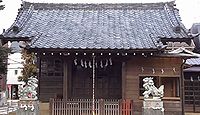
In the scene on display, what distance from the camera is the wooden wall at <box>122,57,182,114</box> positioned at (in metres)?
14.2

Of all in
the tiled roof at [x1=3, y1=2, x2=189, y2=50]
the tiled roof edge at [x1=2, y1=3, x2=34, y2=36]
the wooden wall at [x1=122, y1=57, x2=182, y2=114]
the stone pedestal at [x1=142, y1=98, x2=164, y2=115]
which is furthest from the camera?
the tiled roof edge at [x1=2, y1=3, x2=34, y2=36]

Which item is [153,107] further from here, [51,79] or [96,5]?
[96,5]

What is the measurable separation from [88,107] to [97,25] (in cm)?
499

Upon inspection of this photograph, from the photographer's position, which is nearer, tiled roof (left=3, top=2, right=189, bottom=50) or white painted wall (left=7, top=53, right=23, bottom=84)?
tiled roof (left=3, top=2, right=189, bottom=50)

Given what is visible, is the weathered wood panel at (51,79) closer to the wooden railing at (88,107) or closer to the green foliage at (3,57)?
the wooden railing at (88,107)

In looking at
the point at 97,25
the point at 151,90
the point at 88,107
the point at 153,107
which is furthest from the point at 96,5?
the point at 153,107

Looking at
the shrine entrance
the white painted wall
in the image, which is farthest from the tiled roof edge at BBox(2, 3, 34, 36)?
A: the white painted wall

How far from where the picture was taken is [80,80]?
15195 millimetres

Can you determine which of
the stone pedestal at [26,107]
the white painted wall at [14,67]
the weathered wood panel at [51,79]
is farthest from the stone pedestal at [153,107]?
the white painted wall at [14,67]

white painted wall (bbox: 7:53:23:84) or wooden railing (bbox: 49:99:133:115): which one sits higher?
white painted wall (bbox: 7:53:23:84)

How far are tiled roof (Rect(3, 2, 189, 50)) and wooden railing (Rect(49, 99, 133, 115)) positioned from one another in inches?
96.6

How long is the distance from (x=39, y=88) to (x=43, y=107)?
1037 mm

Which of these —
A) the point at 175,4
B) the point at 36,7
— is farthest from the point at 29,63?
the point at 175,4

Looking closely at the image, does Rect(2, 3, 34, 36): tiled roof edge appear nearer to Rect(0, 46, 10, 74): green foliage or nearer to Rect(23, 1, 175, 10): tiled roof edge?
Rect(23, 1, 175, 10): tiled roof edge
